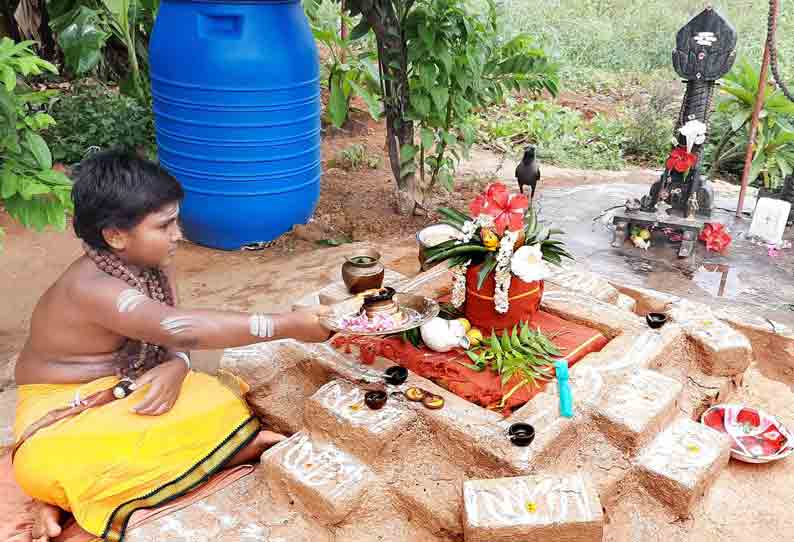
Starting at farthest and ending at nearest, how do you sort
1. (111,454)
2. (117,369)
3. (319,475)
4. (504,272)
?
(504,272)
(117,369)
(319,475)
(111,454)

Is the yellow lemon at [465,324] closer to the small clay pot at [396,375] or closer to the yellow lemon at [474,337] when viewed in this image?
the yellow lemon at [474,337]

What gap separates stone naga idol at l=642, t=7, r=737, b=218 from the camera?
13.6ft

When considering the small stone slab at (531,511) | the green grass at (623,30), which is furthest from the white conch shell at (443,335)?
the green grass at (623,30)

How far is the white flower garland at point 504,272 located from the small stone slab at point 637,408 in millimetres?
486

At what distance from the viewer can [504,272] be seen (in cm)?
266

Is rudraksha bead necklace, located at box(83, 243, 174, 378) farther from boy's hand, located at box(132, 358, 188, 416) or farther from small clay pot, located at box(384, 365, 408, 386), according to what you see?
small clay pot, located at box(384, 365, 408, 386)

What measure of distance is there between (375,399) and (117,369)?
860 millimetres

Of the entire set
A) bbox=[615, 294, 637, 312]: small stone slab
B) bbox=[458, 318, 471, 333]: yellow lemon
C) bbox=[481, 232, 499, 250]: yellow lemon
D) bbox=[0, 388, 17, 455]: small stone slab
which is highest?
bbox=[481, 232, 499, 250]: yellow lemon

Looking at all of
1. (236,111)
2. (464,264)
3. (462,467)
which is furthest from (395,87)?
(462,467)

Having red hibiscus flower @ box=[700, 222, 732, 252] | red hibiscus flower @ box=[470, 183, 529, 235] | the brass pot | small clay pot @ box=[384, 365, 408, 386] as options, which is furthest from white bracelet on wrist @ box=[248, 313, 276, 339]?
red hibiscus flower @ box=[700, 222, 732, 252]

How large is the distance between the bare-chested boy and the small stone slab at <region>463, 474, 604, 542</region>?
2.42ft

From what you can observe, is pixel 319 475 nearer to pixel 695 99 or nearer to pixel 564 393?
pixel 564 393

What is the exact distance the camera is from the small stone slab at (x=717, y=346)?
295 cm

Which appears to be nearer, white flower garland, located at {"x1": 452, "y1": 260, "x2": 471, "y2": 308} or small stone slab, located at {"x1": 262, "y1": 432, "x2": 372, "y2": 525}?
small stone slab, located at {"x1": 262, "y1": 432, "x2": 372, "y2": 525}
